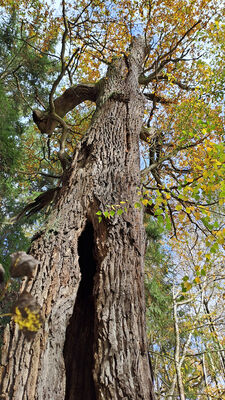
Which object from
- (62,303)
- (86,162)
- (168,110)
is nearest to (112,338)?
(62,303)

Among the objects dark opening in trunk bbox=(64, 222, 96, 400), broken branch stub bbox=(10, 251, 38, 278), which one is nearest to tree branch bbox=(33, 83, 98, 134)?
dark opening in trunk bbox=(64, 222, 96, 400)

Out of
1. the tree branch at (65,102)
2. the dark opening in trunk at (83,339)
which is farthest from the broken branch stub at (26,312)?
the tree branch at (65,102)

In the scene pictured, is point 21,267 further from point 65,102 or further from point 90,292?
point 65,102

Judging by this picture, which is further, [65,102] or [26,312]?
[65,102]

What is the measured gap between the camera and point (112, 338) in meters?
1.68

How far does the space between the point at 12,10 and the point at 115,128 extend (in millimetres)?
10633

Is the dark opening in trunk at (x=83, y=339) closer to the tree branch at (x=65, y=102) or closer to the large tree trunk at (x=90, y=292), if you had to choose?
the large tree trunk at (x=90, y=292)

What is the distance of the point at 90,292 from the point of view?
2646mm

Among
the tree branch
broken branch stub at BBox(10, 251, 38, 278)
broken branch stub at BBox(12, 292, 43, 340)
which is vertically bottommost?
broken branch stub at BBox(12, 292, 43, 340)

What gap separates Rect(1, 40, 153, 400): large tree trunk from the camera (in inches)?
58.0

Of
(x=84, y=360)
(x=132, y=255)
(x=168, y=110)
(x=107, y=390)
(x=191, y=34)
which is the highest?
(x=191, y=34)

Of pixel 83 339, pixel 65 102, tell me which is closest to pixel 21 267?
pixel 83 339

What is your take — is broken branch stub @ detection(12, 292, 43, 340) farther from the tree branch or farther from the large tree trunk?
the tree branch

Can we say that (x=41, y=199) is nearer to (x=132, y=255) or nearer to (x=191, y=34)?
(x=132, y=255)
